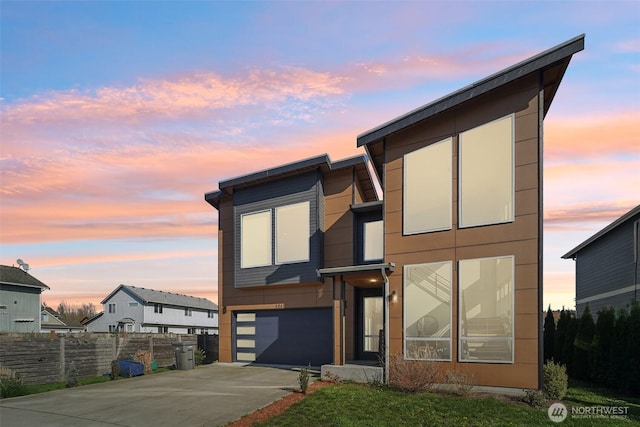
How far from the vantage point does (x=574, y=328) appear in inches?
666

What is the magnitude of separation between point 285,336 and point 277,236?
163 inches

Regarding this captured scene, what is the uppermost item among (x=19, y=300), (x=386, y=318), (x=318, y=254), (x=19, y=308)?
(x=318, y=254)

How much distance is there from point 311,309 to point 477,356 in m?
7.92

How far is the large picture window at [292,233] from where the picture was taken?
1831cm

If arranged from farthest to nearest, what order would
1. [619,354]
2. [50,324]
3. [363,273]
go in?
[50,324], [363,273], [619,354]

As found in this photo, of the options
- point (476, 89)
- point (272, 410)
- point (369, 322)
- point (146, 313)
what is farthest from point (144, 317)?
point (476, 89)

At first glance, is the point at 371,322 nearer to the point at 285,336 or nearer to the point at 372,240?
the point at 372,240

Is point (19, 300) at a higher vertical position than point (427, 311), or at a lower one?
lower

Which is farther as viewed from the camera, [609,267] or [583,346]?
[609,267]

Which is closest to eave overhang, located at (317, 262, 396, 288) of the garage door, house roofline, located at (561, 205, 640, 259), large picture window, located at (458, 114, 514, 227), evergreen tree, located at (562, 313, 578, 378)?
large picture window, located at (458, 114, 514, 227)

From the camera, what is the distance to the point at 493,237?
12.2m

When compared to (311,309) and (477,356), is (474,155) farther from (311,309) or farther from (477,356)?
(311,309)

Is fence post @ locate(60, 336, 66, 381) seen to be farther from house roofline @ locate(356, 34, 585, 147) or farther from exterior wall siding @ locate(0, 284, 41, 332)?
exterior wall siding @ locate(0, 284, 41, 332)

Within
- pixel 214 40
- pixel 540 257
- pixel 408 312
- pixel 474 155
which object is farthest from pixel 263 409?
pixel 214 40
